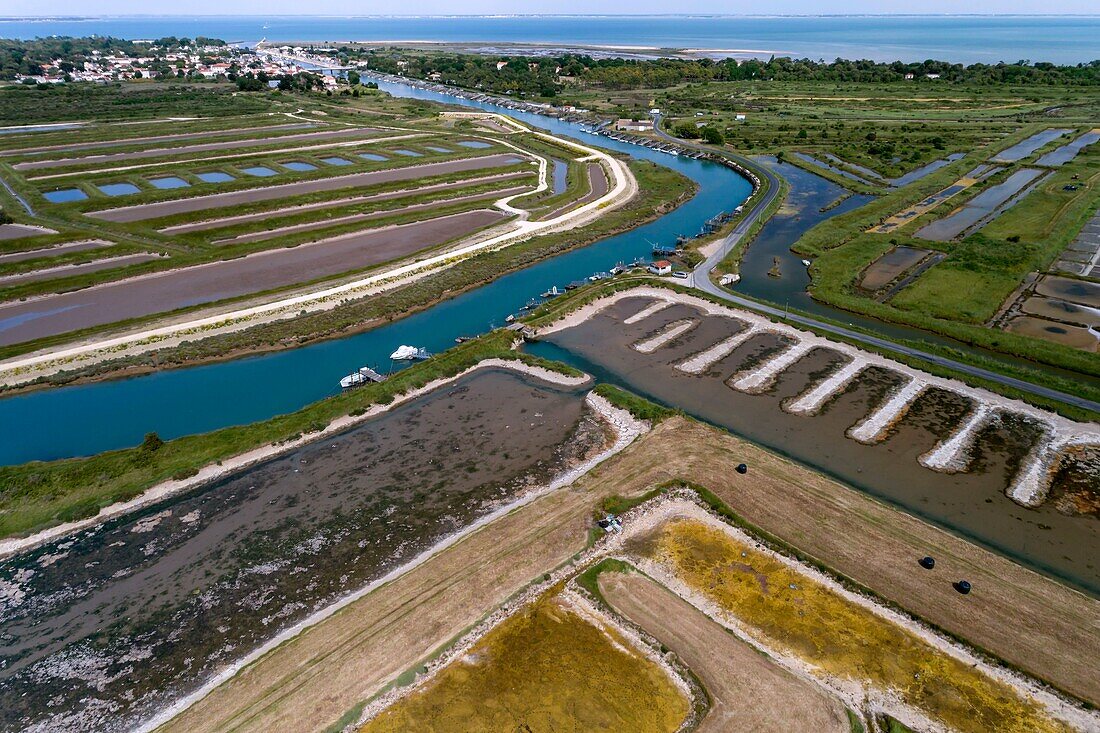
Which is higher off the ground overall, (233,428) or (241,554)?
(241,554)

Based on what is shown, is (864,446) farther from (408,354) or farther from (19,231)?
(19,231)

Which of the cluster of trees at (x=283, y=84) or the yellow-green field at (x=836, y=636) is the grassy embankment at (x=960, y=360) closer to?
the yellow-green field at (x=836, y=636)

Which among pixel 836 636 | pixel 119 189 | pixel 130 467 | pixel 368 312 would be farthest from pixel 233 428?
pixel 119 189

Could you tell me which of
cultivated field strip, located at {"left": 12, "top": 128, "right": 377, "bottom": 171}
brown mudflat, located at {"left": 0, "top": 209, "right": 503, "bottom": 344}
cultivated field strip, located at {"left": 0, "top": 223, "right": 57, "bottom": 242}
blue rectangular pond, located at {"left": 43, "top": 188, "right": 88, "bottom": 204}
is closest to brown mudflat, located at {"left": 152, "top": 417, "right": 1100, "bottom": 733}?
brown mudflat, located at {"left": 0, "top": 209, "right": 503, "bottom": 344}

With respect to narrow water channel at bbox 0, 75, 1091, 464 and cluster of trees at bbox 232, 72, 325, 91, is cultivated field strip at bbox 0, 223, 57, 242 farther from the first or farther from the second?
cluster of trees at bbox 232, 72, 325, 91

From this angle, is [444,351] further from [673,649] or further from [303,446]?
[673,649]
